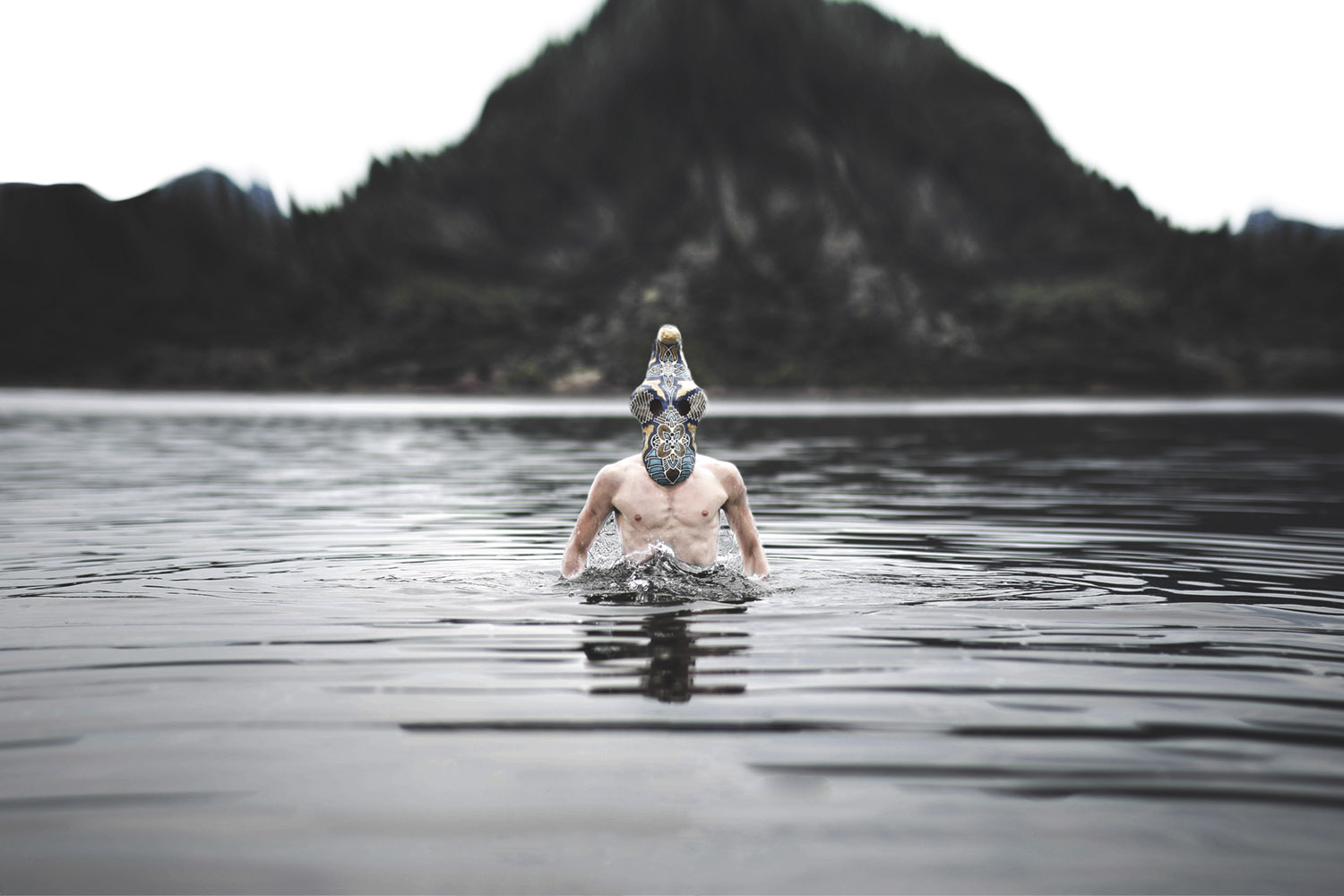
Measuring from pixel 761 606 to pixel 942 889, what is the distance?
5.08 m

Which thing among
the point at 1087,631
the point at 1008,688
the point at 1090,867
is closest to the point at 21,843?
the point at 1090,867

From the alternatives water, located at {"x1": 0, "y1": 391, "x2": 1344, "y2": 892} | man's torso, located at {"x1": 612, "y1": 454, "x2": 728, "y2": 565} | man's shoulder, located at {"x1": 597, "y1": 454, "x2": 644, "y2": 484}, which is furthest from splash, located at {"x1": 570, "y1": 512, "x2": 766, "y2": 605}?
man's shoulder, located at {"x1": 597, "y1": 454, "x2": 644, "y2": 484}

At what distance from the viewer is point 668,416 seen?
8945 millimetres

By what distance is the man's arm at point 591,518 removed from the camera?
9.08 meters

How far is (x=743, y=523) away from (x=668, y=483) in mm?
806

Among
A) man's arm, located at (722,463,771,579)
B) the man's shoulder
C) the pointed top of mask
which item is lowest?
man's arm, located at (722,463,771,579)

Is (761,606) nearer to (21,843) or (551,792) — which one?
(551,792)

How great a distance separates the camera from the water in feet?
14.2

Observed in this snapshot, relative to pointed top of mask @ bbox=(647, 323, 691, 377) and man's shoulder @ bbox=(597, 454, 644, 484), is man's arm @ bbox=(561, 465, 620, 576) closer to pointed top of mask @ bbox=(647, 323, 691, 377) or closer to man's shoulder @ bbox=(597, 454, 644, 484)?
man's shoulder @ bbox=(597, 454, 644, 484)

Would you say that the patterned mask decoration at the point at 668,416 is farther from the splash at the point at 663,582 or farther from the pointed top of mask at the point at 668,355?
the splash at the point at 663,582

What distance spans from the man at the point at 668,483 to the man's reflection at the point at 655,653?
0.75 metres

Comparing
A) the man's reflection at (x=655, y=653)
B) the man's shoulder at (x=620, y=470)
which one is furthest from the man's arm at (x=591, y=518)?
the man's reflection at (x=655, y=653)

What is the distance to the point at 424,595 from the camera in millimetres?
9758

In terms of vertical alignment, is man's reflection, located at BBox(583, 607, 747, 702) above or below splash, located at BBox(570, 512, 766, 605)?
below
